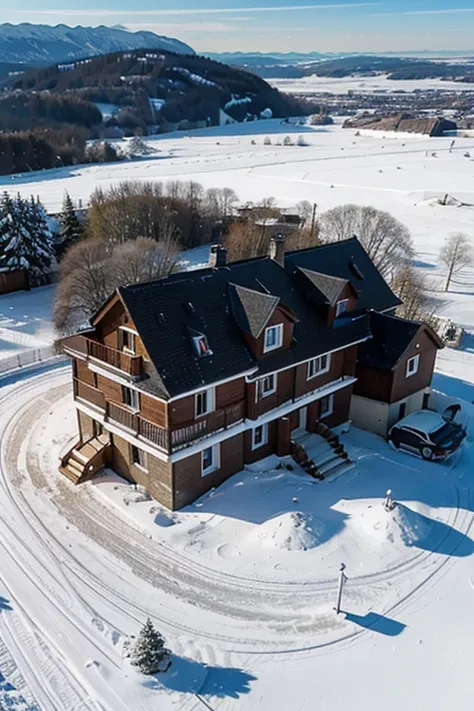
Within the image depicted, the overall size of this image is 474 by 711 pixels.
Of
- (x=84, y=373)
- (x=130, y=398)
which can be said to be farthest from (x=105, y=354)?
(x=84, y=373)

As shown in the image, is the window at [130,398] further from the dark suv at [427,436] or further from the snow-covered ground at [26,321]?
the snow-covered ground at [26,321]

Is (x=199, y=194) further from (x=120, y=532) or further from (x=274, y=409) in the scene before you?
(x=120, y=532)

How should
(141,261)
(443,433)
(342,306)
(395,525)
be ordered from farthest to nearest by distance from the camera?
(141,261) < (342,306) < (443,433) < (395,525)

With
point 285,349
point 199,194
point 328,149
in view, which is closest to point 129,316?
point 285,349

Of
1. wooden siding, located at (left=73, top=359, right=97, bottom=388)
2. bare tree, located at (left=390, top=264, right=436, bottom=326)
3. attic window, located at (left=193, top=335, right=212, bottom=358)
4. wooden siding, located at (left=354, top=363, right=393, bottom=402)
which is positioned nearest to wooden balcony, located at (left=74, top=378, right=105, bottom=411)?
wooden siding, located at (left=73, top=359, right=97, bottom=388)

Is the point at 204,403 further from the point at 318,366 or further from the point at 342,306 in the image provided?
the point at 342,306

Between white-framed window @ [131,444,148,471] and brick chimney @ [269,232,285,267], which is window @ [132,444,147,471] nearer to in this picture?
white-framed window @ [131,444,148,471]
